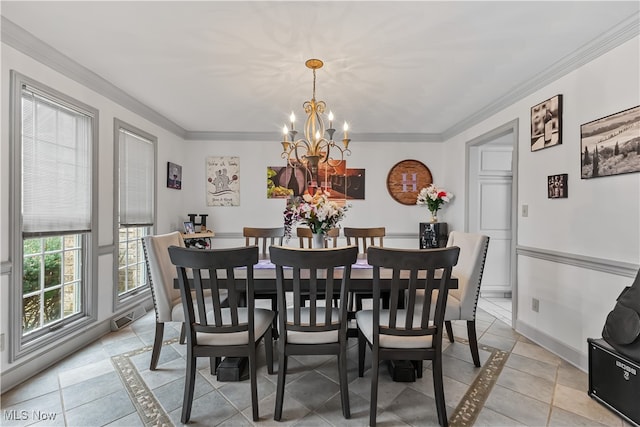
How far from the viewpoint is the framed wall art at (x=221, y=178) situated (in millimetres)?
4551

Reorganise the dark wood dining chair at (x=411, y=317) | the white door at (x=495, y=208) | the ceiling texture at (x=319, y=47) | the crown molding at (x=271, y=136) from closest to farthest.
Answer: the dark wood dining chair at (x=411, y=317), the ceiling texture at (x=319, y=47), the white door at (x=495, y=208), the crown molding at (x=271, y=136)

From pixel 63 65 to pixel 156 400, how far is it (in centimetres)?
265

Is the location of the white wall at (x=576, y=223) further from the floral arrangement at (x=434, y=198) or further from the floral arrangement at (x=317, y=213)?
the floral arrangement at (x=317, y=213)

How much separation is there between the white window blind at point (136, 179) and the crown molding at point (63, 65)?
34 centimetres

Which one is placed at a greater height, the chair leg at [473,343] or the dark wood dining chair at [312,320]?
the dark wood dining chair at [312,320]

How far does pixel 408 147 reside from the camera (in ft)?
15.1

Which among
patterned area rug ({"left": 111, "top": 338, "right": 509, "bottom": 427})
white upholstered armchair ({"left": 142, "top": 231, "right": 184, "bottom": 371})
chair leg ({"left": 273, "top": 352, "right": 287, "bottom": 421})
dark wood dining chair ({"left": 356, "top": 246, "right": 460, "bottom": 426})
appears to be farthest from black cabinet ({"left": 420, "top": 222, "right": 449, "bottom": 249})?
white upholstered armchair ({"left": 142, "top": 231, "right": 184, "bottom": 371})

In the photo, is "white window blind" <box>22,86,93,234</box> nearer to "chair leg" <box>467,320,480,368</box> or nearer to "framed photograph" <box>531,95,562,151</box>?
"chair leg" <box>467,320,480,368</box>

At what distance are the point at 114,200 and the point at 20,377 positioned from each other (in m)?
1.58

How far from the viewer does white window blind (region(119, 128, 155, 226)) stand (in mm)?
3137

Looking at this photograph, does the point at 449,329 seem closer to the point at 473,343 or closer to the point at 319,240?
the point at 473,343

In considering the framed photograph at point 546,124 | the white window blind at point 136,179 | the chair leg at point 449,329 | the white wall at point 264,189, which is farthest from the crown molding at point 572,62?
the white window blind at point 136,179

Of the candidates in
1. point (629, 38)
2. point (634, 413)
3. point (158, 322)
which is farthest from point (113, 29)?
point (634, 413)
